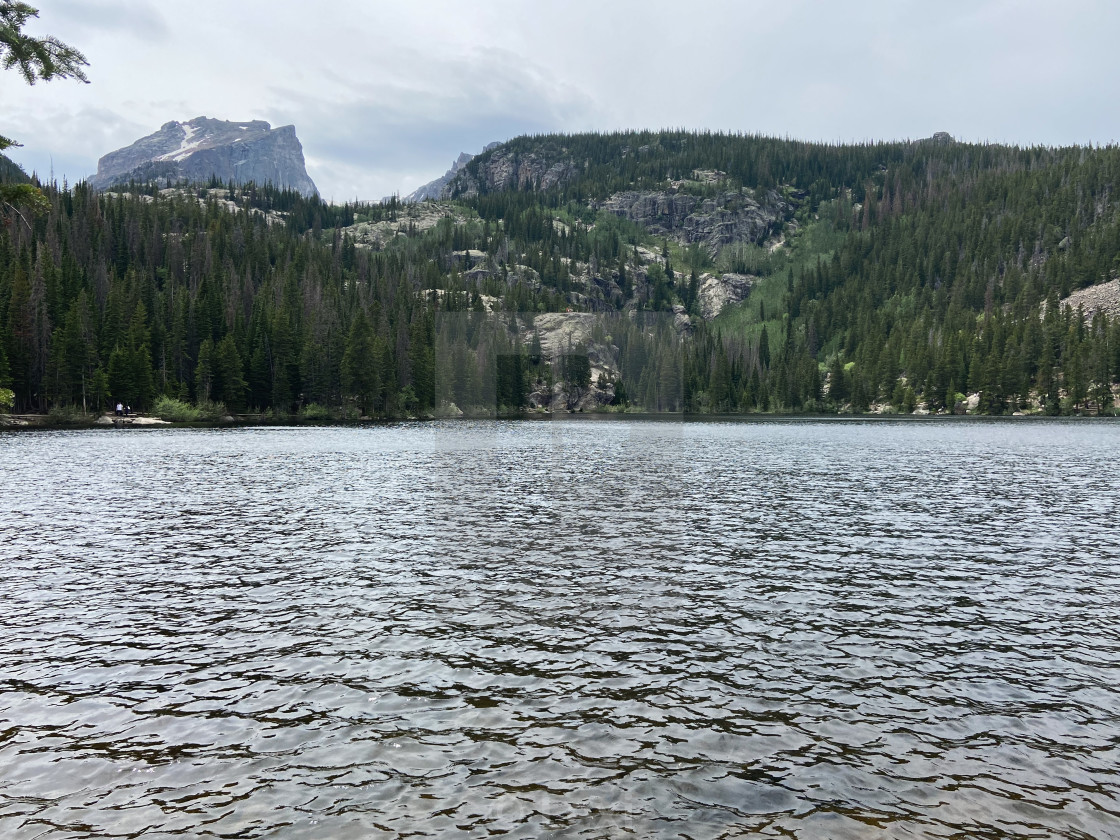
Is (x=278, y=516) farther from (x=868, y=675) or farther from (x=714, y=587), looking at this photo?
(x=868, y=675)

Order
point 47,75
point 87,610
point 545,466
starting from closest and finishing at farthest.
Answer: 1. point 47,75
2. point 87,610
3. point 545,466

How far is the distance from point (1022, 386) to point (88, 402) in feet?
726

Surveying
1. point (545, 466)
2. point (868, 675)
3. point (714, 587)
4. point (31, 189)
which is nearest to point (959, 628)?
point (868, 675)

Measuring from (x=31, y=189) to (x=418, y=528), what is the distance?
21.5 meters

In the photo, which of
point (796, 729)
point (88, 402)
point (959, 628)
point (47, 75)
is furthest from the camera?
point (88, 402)

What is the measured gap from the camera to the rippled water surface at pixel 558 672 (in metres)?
10.9

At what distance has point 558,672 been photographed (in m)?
16.4

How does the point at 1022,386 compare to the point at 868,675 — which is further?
the point at 1022,386

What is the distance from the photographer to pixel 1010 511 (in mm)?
39406

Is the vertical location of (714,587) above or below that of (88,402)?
below

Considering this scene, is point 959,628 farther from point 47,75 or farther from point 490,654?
point 47,75

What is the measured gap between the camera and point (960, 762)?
482 inches

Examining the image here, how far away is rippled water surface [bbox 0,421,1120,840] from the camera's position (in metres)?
10.9

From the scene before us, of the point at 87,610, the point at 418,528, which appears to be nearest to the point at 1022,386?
the point at 418,528
